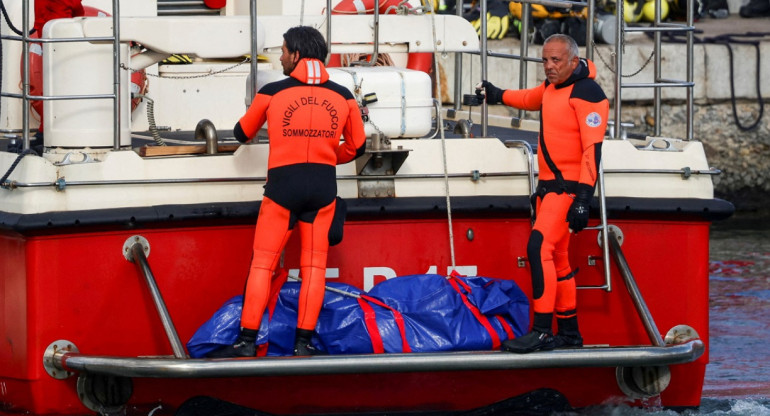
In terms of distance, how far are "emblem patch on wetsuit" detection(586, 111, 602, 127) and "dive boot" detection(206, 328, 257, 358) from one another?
1512 millimetres

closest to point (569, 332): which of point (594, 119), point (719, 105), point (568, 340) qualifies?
point (568, 340)

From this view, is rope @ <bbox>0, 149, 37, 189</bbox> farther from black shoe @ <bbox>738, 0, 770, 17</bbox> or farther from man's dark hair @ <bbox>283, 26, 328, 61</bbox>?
black shoe @ <bbox>738, 0, 770, 17</bbox>

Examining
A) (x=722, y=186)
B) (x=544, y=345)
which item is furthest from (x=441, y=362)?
(x=722, y=186)

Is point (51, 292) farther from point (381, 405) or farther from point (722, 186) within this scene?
point (722, 186)

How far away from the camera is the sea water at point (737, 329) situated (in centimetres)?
634

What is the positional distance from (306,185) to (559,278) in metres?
1.09

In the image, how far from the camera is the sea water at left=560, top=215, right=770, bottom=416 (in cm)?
634

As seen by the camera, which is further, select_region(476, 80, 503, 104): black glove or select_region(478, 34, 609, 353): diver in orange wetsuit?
select_region(476, 80, 503, 104): black glove

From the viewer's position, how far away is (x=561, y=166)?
543 centimetres

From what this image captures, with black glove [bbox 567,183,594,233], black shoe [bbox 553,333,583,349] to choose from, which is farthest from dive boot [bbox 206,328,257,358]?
black glove [bbox 567,183,594,233]

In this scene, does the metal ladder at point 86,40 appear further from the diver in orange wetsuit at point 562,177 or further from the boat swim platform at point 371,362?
the diver in orange wetsuit at point 562,177

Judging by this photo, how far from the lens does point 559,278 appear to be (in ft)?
18.1

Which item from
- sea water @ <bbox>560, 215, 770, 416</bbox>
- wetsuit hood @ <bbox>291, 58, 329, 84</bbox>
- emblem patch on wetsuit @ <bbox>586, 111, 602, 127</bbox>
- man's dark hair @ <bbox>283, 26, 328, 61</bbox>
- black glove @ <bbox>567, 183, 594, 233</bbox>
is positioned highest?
man's dark hair @ <bbox>283, 26, 328, 61</bbox>

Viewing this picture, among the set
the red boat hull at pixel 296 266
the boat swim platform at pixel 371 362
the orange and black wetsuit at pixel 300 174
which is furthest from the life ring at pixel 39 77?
the boat swim platform at pixel 371 362
